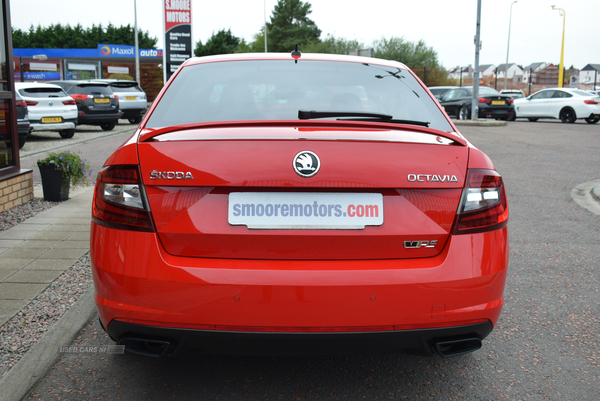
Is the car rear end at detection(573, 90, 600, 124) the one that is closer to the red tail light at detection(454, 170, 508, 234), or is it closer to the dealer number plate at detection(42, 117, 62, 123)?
the dealer number plate at detection(42, 117, 62, 123)

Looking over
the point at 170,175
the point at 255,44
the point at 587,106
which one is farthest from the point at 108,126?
the point at 255,44

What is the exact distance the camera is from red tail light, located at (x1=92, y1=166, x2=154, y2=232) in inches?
91.7

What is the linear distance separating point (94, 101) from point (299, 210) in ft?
65.1

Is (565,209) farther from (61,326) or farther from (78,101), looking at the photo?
(78,101)

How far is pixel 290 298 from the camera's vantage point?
7.25ft

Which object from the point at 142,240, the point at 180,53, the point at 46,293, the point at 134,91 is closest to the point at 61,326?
the point at 46,293

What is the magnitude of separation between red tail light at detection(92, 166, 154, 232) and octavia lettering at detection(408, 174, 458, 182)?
102 centimetres

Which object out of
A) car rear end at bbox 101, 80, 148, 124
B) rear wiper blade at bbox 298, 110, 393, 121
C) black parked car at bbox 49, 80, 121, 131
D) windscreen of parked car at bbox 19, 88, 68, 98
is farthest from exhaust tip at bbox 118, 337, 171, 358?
car rear end at bbox 101, 80, 148, 124

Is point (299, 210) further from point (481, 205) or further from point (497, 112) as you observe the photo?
point (497, 112)

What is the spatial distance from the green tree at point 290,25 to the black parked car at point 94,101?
66.3 meters

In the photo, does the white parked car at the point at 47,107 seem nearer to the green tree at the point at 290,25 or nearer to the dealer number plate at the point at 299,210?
the dealer number plate at the point at 299,210

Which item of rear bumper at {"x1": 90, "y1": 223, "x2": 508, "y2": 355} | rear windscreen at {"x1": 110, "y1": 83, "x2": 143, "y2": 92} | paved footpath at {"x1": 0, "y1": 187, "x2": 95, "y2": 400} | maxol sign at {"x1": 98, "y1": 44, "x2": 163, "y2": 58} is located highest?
maxol sign at {"x1": 98, "y1": 44, "x2": 163, "y2": 58}

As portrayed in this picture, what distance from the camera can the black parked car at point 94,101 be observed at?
20.4m

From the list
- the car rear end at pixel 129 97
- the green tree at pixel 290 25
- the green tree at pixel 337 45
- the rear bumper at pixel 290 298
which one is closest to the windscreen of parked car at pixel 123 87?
the car rear end at pixel 129 97
